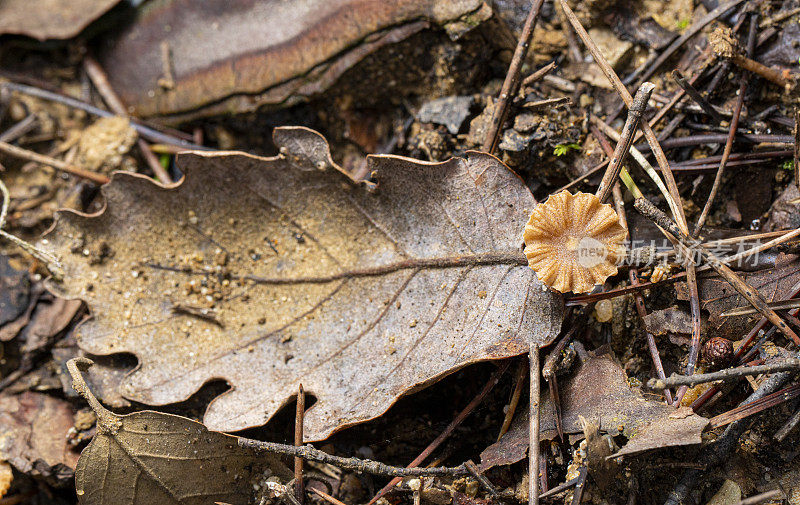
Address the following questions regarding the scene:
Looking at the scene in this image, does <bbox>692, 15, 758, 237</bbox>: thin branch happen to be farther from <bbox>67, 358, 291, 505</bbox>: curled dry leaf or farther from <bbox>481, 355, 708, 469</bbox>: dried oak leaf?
<bbox>67, 358, 291, 505</bbox>: curled dry leaf

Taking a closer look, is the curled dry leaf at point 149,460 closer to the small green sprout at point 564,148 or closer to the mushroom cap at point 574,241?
the mushroom cap at point 574,241

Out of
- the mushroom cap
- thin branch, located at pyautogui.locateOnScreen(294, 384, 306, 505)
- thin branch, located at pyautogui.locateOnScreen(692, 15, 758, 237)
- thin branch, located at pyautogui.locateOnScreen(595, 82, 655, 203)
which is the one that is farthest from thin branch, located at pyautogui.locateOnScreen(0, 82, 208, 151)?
thin branch, located at pyautogui.locateOnScreen(692, 15, 758, 237)

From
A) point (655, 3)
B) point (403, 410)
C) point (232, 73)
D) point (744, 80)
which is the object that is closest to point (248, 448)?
point (403, 410)

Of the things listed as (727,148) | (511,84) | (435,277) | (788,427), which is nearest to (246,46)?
(511,84)

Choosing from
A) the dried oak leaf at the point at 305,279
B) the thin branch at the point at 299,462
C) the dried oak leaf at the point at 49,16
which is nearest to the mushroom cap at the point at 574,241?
the dried oak leaf at the point at 305,279

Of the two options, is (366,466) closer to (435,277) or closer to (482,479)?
(482,479)

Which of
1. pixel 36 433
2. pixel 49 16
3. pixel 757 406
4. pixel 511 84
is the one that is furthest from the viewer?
pixel 49 16
